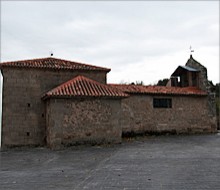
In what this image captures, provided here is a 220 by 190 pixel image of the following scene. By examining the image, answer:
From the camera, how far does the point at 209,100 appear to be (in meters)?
20.8

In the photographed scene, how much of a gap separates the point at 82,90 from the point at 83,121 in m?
1.68

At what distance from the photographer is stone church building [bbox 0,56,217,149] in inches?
552

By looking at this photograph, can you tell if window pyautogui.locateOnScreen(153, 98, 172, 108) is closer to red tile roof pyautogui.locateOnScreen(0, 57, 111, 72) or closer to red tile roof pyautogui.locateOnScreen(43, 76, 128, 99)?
red tile roof pyautogui.locateOnScreen(0, 57, 111, 72)

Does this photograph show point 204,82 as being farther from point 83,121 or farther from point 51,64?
point 51,64

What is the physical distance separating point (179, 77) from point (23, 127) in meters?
14.8

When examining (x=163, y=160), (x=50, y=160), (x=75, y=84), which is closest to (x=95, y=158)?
(x=50, y=160)

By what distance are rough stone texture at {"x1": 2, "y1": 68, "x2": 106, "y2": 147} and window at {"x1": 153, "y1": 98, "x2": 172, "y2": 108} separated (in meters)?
7.31

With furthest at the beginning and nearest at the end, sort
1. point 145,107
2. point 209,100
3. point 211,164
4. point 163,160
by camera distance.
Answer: point 209,100
point 145,107
point 163,160
point 211,164

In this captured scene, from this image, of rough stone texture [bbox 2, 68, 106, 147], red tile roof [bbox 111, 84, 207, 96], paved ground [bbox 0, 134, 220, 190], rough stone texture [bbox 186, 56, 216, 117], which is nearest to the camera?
paved ground [bbox 0, 134, 220, 190]

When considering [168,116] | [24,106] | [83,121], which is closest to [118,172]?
[83,121]

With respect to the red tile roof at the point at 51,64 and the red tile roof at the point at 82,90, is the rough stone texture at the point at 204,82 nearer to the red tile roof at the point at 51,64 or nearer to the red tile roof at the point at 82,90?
the red tile roof at the point at 51,64

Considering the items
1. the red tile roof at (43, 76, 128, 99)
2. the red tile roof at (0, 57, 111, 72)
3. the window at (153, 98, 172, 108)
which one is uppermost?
the red tile roof at (0, 57, 111, 72)

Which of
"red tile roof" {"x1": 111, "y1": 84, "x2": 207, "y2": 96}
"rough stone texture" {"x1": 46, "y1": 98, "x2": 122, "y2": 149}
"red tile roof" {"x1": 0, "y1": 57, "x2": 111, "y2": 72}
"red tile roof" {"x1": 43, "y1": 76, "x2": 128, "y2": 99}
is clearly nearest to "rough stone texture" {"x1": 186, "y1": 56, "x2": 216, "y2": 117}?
"red tile roof" {"x1": 111, "y1": 84, "x2": 207, "y2": 96}

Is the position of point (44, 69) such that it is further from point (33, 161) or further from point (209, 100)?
point (209, 100)
